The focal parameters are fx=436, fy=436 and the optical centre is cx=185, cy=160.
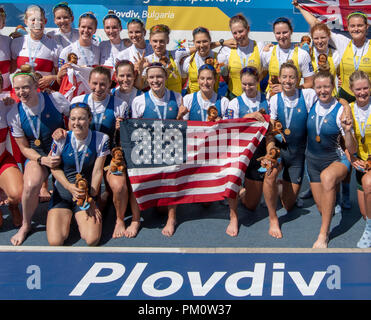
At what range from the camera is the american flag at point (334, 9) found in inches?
269

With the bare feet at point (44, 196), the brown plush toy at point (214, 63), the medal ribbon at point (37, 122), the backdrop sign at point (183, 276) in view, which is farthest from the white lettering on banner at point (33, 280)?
the brown plush toy at point (214, 63)

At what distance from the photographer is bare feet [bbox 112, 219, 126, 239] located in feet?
13.6

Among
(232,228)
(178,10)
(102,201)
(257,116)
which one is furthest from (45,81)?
(178,10)

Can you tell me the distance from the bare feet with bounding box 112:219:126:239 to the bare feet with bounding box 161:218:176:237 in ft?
1.26

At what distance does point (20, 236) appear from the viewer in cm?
408

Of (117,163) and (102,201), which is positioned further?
(102,201)

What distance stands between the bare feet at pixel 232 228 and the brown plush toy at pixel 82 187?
1351 mm

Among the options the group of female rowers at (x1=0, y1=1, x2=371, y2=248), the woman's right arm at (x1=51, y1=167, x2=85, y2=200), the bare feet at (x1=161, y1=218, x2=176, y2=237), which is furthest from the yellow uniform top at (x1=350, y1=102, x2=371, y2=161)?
the woman's right arm at (x1=51, y1=167, x2=85, y2=200)

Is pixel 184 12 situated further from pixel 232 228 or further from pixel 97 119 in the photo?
pixel 232 228

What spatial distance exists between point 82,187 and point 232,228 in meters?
1.47

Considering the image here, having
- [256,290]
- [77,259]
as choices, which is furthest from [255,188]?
[77,259]

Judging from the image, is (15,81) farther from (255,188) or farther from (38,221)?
(255,188)

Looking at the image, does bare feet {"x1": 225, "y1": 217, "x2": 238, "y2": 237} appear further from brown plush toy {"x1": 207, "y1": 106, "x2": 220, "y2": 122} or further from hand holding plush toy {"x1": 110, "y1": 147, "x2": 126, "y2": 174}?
hand holding plush toy {"x1": 110, "y1": 147, "x2": 126, "y2": 174}

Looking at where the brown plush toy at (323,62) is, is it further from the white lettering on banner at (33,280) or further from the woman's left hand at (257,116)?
A: the white lettering on banner at (33,280)
